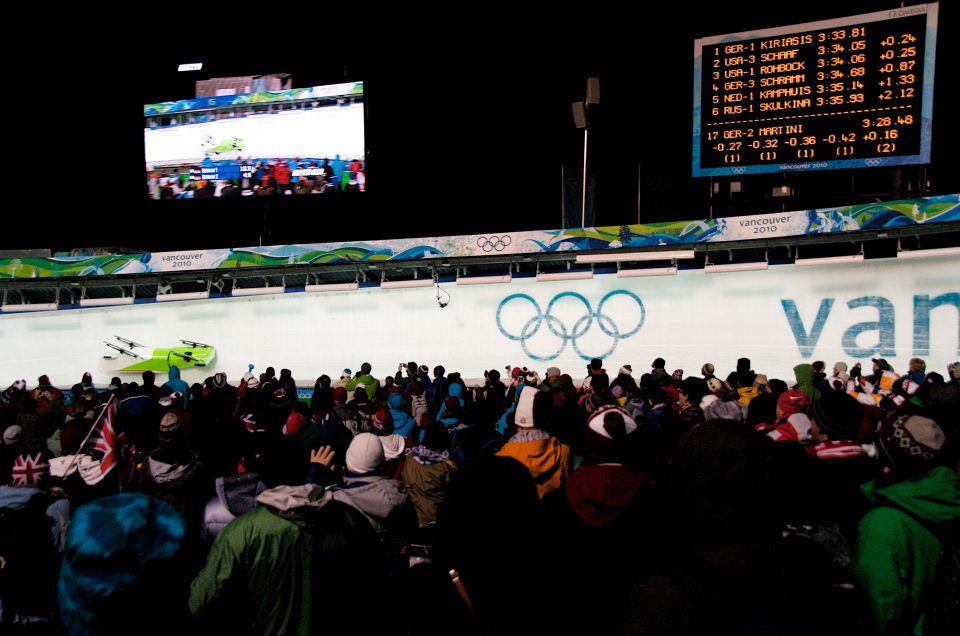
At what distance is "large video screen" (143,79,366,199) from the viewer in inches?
547

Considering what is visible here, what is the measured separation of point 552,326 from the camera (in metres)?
12.4

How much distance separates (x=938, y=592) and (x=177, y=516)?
2.10 metres

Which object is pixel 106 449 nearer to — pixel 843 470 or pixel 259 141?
pixel 843 470

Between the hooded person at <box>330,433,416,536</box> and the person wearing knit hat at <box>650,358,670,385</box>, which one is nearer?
the hooded person at <box>330,433,416,536</box>

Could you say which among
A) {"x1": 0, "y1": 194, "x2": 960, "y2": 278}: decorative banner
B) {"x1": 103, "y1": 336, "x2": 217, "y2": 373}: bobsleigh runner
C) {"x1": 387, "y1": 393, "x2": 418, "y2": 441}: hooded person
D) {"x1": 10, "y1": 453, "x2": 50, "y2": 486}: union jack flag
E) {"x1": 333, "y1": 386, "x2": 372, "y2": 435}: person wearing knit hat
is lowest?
{"x1": 103, "y1": 336, "x2": 217, "y2": 373}: bobsleigh runner

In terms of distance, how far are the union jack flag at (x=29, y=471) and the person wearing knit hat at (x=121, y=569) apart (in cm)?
214

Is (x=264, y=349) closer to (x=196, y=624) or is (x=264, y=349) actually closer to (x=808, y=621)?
(x=196, y=624)

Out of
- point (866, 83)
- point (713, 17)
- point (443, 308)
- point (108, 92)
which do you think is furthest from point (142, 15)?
point (866, 83)

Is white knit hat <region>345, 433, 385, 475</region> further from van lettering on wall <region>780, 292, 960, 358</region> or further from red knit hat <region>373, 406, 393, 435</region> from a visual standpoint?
van lettering on wall <region>780, 292, 960, 358</region>

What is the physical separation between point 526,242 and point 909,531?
9517 millimetres

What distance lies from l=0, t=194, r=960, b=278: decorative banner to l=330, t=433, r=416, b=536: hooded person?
8.39m

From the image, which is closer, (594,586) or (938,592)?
(594,586)

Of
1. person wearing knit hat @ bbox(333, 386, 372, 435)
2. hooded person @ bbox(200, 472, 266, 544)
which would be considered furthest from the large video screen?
hooded person @ bbox(200, 472, 266, 544)

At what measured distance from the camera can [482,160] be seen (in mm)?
16406
